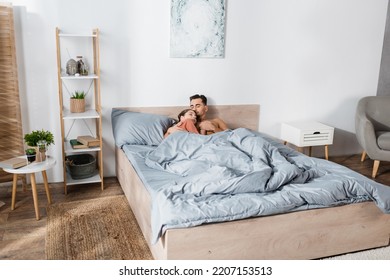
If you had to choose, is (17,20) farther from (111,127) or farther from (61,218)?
(61,218)

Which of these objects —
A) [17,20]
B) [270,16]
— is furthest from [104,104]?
[270,16]

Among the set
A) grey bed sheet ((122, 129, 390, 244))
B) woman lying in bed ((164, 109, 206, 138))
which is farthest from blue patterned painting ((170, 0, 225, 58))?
grey bed sheet ((122, 129, 390, 244))

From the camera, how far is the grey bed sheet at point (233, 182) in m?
2.30

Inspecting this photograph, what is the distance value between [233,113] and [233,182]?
1.79m

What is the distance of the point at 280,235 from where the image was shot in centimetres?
242

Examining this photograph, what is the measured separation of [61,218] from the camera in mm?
3070

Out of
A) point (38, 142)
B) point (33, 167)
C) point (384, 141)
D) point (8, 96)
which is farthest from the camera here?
point (384, 141)

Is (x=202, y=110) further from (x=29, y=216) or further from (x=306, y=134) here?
(x=29, y=216)

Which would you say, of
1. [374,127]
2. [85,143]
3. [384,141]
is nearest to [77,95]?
[85,143]

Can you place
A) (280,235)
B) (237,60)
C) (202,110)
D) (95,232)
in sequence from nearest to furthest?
(280,235)
(95,232)
(202,110)
(237,60)

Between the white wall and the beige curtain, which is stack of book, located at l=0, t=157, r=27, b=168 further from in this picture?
the white wall

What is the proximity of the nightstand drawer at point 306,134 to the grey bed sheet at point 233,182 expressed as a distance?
0.93 m

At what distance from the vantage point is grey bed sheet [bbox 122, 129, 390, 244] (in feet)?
7.55

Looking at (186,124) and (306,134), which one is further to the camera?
(306,134)
